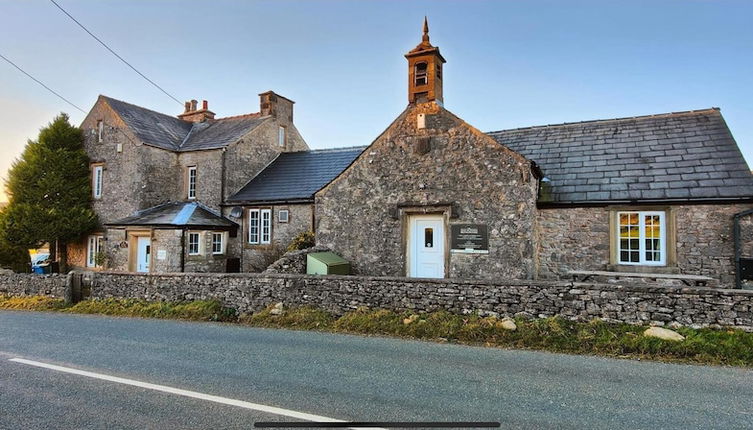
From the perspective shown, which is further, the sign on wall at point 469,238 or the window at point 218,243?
the window at point 218,243

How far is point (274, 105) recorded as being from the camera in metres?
25.1

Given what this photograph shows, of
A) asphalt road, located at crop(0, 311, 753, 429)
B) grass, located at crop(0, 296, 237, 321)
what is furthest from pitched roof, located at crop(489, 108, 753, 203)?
grass, located at crop(0, 296, 237, 321)

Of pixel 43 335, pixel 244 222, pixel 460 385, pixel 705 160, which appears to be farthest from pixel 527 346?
pixel 244 222

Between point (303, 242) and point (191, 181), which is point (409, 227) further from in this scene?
point (191, 181)

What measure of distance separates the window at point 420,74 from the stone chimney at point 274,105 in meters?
12.5

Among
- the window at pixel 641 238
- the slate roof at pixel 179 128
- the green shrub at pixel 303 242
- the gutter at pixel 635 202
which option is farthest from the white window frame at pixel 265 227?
the window at pixel 641 238

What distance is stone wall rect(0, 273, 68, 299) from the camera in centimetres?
1523

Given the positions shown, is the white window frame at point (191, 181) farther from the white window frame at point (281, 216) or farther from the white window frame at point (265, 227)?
the white window frame at point (281, 216)

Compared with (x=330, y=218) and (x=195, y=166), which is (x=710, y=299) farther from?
(x=195, y=166)

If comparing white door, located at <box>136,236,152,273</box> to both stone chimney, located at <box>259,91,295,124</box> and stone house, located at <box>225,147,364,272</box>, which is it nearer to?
stone house, located at <box>225,147,364,272</box>

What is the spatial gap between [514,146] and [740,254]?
783cm

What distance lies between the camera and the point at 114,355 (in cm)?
772

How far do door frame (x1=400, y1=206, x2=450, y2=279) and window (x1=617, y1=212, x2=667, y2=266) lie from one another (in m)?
5.08

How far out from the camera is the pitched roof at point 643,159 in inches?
498
